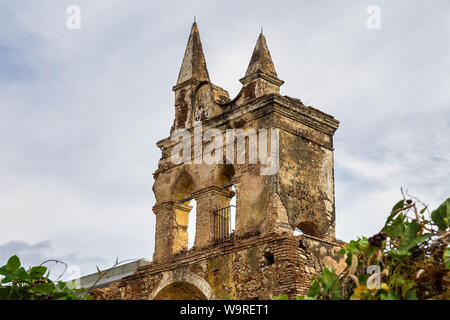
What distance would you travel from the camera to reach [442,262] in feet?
12.8

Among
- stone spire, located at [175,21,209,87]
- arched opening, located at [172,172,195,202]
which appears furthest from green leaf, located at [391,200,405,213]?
stone spire, located at [175,21,209,87]

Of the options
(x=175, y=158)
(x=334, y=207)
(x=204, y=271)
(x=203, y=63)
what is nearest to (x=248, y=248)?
(x=204, y=271)

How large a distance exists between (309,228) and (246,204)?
1.16 meters

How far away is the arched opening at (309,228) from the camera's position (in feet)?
Result: 37.5

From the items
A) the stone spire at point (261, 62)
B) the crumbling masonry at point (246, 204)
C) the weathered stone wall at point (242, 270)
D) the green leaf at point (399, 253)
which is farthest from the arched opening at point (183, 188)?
the green leaf at point (399, 253)

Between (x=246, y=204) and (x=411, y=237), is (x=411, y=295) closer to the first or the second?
(x=411, y=237)

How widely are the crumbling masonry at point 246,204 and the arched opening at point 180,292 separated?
0.7 inches

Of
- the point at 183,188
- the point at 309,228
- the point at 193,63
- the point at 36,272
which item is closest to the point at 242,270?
the point at 309,228

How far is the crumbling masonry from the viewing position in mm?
10508

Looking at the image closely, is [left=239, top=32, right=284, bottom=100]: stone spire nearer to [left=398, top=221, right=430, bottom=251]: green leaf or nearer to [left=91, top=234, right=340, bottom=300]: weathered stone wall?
[left=91, top=234, right=340, bottom=300]: weathered stone wall

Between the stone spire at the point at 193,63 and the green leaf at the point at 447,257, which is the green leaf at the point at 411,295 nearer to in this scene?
the green leaf at the point at 447,257
